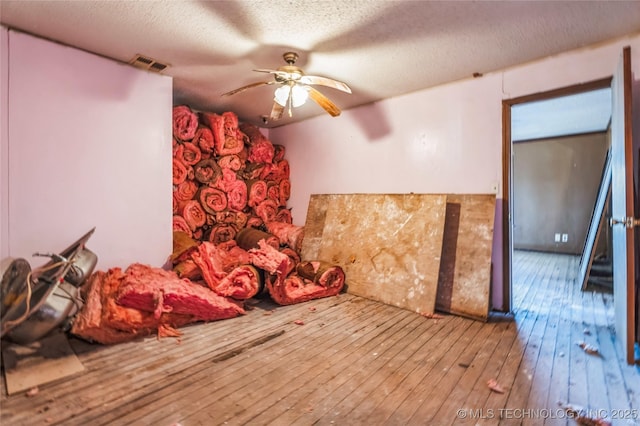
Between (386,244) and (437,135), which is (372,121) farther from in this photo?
(386,244)

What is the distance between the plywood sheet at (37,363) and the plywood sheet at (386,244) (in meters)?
2.37

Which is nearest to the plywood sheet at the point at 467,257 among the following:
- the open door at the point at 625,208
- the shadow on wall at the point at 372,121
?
the open door at the point at 625,208

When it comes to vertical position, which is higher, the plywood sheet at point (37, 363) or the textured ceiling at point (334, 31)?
the textured ceiling at point (334, 31)

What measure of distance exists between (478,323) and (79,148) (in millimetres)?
3649

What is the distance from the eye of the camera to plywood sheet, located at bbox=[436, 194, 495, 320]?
2648 millimetres

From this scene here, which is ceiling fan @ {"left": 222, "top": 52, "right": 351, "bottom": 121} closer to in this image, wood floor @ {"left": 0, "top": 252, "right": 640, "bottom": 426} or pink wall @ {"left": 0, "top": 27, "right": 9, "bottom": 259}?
pink wall @ {"left": 0, "top": 27, "right": 9, "bottom": 259}

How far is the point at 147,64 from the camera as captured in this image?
8.88 feet

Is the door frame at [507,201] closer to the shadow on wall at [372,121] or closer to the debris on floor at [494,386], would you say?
the shadow on wall at [372,121]

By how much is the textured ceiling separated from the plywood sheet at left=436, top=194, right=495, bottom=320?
1293 mm

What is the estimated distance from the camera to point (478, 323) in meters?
2.52

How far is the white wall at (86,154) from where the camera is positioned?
7.24 feet

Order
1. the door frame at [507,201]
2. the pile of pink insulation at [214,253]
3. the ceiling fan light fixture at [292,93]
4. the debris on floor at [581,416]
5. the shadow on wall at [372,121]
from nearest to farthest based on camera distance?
the debris on floor at [581,416]
the pile of pink insulation at [214,253]
the ceiling fan light fixture at [292,93]
the door frame at [507,201]
the shadow on wall at [372,121]

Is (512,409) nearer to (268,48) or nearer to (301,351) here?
(301,351)

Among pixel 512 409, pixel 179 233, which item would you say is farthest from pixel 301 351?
pixel 179 233
